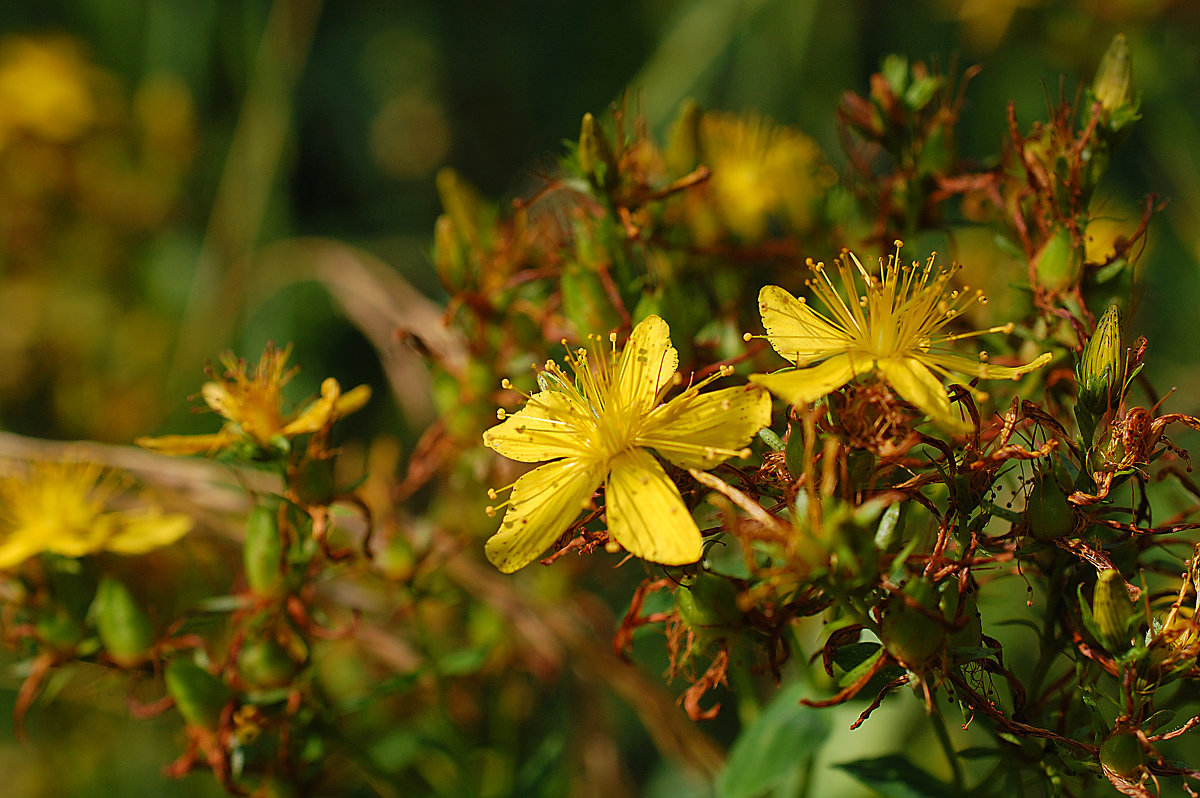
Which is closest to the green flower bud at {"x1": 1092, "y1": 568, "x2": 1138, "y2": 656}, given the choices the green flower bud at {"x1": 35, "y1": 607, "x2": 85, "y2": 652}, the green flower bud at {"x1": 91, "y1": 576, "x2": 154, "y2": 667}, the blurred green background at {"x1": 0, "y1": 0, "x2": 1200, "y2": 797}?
the green flower bud at {"x1": 91, "y1": 576, "x2": 154, "y2": 667}

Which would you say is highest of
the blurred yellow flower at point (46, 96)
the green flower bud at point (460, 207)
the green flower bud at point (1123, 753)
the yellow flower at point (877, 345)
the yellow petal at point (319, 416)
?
the blurred yellow flower at point (46, 96)

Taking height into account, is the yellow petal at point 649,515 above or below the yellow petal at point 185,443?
below

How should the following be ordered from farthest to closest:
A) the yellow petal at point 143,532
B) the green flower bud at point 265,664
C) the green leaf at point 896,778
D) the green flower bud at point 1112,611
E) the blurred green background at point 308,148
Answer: the blurred green background at point 308,148 → the yellow petal at point 143,532 → the green flower bud at point 265,664 → the green leaf at point 896,778 → the green flower bud at point 1112,611

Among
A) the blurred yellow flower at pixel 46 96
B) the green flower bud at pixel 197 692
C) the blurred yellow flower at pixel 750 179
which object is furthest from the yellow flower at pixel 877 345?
the blurred yellow flower at pixel 46 96

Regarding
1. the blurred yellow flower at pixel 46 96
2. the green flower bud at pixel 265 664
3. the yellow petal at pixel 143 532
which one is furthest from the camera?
the blurred yellow flower at pixel 46 96

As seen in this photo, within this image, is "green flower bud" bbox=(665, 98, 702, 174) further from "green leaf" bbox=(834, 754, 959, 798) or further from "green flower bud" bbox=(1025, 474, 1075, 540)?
"green leaf" bbox=(834, 754, 959, 798)

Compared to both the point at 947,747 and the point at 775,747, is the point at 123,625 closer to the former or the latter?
the point at 775,747

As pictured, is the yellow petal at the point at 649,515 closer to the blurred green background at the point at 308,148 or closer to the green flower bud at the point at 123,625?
the green flower bud at the point at 123,625
